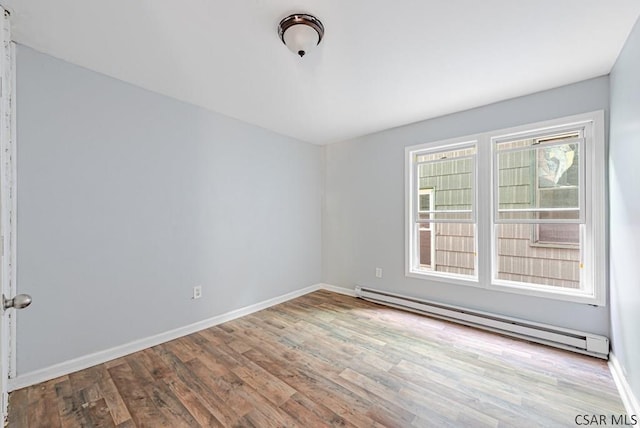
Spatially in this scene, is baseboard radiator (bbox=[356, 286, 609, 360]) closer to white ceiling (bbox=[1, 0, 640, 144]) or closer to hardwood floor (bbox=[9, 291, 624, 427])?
hardwood floor (bbox=[9, 291, 624, 427])

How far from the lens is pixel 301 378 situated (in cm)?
206

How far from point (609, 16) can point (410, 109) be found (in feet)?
5.15

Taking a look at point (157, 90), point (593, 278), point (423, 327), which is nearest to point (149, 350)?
point (157, 90)

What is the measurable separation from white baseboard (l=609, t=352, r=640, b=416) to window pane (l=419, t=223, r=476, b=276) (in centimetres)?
149

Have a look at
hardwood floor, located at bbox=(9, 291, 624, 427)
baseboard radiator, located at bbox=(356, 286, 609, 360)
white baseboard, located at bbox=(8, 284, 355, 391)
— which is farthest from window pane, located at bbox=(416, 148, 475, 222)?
white baseboard, located at bbox=(8, 284, 355, 391)

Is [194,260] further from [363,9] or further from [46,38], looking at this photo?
[363,9]

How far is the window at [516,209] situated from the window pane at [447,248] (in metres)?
0.01

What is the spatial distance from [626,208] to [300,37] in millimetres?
2531

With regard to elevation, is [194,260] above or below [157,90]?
below

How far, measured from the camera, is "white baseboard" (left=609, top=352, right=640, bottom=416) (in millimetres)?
1641

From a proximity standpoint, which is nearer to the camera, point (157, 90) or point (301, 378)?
point (301, 378)

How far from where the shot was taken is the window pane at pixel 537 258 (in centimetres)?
283

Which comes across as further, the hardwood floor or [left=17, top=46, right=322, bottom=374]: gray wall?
[left=17, top=46, right=322, bottom=374]: gray wall

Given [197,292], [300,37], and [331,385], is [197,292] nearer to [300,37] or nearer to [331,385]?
[331,385]
